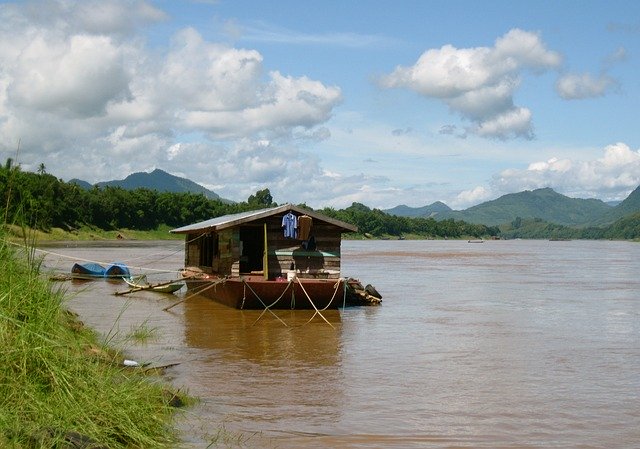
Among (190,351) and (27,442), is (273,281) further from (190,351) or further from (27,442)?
(27,442)

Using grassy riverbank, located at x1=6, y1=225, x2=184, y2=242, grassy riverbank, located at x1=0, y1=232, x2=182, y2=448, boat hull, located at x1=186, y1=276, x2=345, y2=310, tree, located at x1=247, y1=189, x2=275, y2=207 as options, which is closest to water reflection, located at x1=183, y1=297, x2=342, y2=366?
boat hull, located at x1=186, y1=276, x2=345, y2=310

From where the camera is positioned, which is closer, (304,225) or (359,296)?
(304,225)

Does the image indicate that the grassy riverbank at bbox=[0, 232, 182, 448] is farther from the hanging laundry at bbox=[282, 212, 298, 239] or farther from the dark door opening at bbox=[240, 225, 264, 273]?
the dark door opening at bbox=[240, 225, 264, 273]

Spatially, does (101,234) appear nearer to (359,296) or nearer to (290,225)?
(359,296)

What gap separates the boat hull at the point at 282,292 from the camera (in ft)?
69.2

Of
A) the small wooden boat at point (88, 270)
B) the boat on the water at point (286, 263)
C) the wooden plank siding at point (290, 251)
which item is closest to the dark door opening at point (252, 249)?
the boat on the water at point (286, 263)

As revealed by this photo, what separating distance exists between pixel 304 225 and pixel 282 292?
2.15 metres

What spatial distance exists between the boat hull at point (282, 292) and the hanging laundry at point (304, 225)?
138 centimetres

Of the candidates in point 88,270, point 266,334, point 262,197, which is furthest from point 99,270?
point 262,197

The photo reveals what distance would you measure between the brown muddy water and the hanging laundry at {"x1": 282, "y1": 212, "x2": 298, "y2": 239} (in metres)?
2.29

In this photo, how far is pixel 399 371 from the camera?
13703mm

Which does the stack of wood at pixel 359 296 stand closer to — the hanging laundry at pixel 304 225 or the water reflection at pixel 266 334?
the water reflection at pixel 266 334

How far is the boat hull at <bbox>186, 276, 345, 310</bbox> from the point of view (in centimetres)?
2108

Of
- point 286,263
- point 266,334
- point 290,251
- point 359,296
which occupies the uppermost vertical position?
point 290,251
